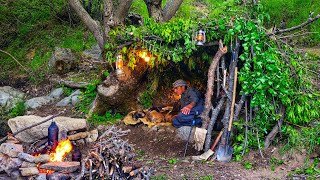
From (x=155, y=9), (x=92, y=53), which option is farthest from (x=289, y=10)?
(x=92, y=53)

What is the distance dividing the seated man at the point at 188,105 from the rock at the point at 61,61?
465 cm

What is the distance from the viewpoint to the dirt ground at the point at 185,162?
21.3 feet

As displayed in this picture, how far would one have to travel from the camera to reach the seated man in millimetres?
8398

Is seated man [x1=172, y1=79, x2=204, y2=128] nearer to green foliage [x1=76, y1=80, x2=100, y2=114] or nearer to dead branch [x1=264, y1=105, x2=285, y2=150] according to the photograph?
dead branch [x1=264, y1=105, x2=285, y2=150]

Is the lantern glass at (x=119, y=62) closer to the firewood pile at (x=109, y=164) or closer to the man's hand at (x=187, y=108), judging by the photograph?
the man's hand at (x=187, y=108)

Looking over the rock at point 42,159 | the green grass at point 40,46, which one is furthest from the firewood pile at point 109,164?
the green grass at point 40,46

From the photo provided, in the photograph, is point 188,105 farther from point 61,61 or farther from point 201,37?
point 61,61

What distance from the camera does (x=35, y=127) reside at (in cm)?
798

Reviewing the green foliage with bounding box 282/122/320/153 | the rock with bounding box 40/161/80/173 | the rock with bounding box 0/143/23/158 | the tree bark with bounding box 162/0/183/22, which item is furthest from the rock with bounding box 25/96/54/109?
the green foliage with bounding box 282/122/320/153

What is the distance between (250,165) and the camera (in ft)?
22.2

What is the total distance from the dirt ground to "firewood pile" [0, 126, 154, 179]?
0.56 meters

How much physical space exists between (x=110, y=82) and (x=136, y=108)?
40.6 inches

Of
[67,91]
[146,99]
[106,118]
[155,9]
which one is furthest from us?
[67,91]

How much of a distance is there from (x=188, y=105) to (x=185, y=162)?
1.77m
